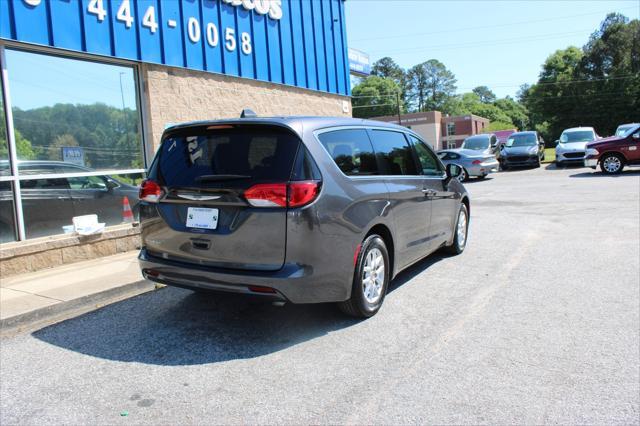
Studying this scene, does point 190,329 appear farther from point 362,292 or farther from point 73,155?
point 73,155

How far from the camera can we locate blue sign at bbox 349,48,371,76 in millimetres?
21720

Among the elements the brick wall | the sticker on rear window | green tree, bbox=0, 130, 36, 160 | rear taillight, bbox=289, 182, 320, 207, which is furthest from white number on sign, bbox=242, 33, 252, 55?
rear taillight, bbox=289, 182, 320, 207

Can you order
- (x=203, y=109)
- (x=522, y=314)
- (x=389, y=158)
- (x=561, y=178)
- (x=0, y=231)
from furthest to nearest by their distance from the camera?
(x=561, y=178) → (x=203, y=109) → (x=0, y=231) → (x=389, y=158) → (x=522, y=314)

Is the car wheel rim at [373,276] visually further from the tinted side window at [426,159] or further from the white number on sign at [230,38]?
the white number on sign at [230,38]

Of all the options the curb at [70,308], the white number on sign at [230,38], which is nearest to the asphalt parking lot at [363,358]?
the curb at [70,308]

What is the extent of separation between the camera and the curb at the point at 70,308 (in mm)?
4586

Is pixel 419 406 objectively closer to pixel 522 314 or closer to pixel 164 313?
pixel 522 314

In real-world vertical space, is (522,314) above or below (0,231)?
below

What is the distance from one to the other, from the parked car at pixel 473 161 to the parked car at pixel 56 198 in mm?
14032

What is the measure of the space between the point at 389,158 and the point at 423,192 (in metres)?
0.66

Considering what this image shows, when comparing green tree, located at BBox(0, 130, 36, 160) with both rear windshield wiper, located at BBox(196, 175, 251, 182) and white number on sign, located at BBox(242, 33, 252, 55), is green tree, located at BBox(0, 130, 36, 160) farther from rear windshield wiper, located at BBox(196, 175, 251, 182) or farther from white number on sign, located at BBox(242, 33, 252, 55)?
white number on sign, located at BBox(242, 33, 252, 55)

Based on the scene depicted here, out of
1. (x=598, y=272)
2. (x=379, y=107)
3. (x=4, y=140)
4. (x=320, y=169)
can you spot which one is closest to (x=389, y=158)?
A: (x=320, y=169)

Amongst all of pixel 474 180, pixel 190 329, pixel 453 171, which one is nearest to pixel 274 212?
pixel 190 329

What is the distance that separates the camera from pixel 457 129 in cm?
8419
